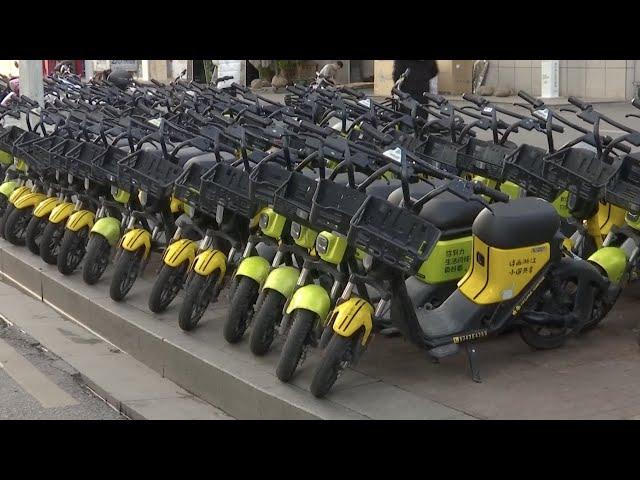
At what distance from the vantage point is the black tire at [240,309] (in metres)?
6.14

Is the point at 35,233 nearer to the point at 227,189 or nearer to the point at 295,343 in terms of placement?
the point at 227,189

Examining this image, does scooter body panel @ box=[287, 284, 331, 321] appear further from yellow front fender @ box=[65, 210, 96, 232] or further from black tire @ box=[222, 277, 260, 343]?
yellow front fender @ box=[65, 210, 96, 232]

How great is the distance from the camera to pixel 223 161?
21.8ft

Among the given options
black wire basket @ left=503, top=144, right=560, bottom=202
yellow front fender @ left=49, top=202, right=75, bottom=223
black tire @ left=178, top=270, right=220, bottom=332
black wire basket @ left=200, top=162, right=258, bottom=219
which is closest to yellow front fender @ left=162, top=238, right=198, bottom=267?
black tire @ left=178, top=270, right=220, bottom=332

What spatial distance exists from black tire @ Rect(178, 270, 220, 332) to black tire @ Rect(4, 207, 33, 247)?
324 centimetres

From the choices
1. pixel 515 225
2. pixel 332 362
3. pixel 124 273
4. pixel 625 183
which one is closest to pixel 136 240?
pixel 124 273

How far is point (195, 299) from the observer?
6.54 meters

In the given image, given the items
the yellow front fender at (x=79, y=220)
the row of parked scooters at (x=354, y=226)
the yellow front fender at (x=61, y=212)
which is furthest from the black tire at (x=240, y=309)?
the yellow front fender at (x=61, y=212)

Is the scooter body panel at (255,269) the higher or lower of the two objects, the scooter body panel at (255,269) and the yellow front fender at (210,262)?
the higher

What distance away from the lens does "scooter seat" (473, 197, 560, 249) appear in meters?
5.53

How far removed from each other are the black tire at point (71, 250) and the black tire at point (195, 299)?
1.83 meters

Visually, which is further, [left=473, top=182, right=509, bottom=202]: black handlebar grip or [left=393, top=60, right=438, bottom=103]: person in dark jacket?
[left=393, top=60, right=438, bottom=103]: person in dark jacket

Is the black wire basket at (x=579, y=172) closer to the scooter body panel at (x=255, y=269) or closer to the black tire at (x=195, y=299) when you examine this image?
the scooter body panel at (x=255, y=269)

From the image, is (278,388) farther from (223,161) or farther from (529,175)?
(529,175)
